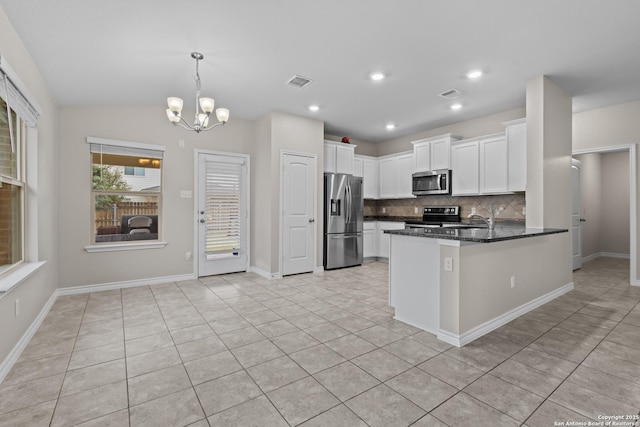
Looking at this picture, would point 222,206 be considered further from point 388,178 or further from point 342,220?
point 388,178

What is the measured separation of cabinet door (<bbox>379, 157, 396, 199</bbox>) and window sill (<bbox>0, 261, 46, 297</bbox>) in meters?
5.67

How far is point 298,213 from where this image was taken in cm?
527

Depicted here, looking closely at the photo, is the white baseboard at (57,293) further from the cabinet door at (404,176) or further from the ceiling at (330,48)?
the cabinet door at (404,176)

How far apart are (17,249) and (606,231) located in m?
10.2

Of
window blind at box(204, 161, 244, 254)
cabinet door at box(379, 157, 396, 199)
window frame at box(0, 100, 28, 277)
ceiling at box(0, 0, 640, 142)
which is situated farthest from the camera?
cabinet door at box(379, 157, 396, 199)

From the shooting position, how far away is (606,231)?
700 cm

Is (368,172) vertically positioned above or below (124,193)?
above

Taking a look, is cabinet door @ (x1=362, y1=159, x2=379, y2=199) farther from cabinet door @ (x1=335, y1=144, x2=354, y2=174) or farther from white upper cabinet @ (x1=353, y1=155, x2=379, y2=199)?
cabinet door @ (x1=335, y1=144, x2=354, y2=174)

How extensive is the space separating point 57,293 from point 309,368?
3737 mm

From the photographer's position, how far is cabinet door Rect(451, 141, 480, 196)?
5.15m

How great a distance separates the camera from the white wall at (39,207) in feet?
7.48

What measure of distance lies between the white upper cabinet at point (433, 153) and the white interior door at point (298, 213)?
209 centimetres

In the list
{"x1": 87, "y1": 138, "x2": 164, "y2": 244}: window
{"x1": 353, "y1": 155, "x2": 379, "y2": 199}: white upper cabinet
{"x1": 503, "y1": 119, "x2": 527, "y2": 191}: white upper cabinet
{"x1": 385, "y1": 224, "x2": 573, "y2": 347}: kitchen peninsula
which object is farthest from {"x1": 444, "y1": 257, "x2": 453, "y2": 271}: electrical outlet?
{"x1": 87, "y1": 138, "x2": 164, "y2": 244}: window

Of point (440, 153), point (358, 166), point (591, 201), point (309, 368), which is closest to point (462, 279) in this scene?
point (309, 368)
